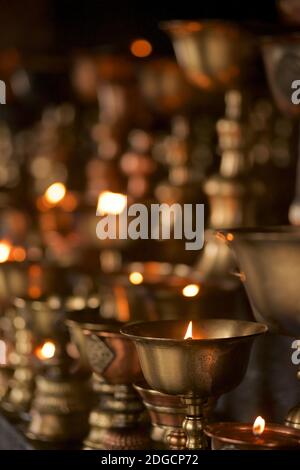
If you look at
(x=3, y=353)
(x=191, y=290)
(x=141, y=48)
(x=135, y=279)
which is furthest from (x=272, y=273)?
(x=141, y=48)

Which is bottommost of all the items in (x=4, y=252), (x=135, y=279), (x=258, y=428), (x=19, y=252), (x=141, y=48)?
(x=258, y=428)

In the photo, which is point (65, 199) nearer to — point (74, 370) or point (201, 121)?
point (201, 121)

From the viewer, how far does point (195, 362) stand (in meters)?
0.97

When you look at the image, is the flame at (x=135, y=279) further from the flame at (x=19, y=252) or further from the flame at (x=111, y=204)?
the flame at (x=19, y=252)

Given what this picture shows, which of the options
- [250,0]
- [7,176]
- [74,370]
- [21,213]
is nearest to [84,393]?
[74,370]

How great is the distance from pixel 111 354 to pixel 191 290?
→ 5.3 inches

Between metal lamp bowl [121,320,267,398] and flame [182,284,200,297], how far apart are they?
0.76 feet

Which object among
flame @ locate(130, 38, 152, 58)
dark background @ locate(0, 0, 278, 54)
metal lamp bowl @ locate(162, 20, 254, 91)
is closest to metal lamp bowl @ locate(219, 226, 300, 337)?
metal lamp bowl @ locate(162, 20, 254, 91)

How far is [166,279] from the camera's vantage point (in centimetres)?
149

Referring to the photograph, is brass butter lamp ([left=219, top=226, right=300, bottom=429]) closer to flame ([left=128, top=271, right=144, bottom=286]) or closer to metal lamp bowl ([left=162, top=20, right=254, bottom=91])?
flame ([left=128, top=271, right=144, bottom=286])

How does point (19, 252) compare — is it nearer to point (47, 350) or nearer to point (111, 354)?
point (47, 350)

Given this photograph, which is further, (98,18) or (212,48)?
(98,18)

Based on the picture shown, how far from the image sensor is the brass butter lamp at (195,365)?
967 millimetres
